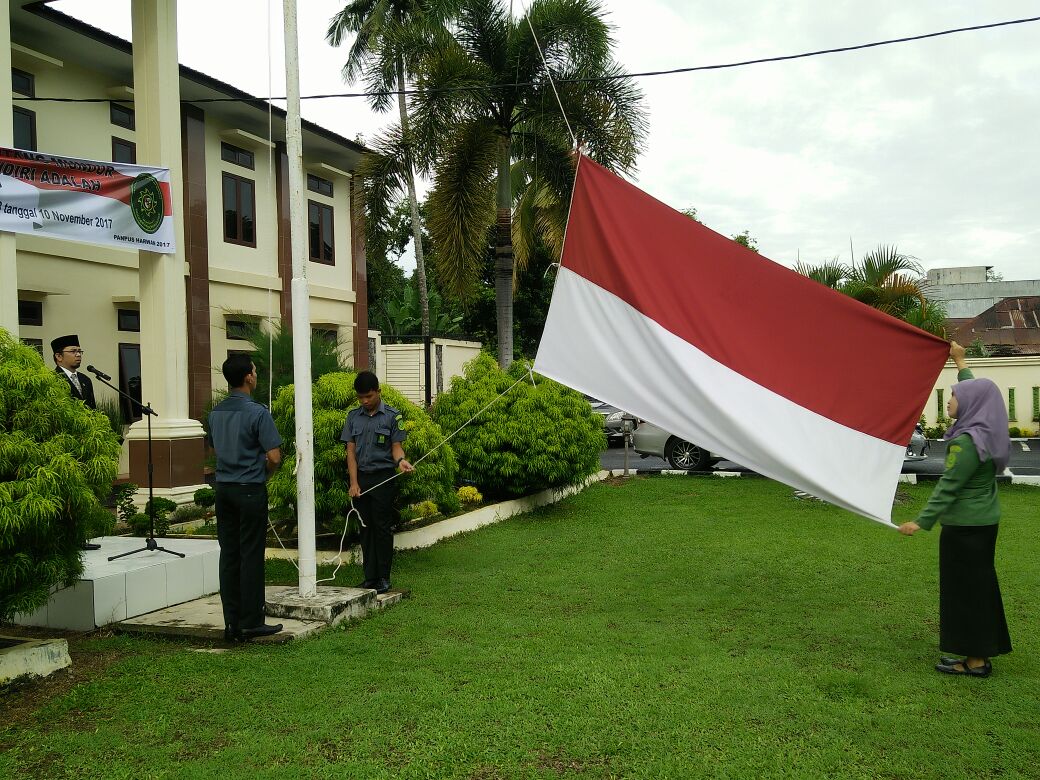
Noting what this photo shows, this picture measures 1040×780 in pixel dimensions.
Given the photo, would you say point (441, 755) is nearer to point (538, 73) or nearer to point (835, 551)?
point (835, 551)

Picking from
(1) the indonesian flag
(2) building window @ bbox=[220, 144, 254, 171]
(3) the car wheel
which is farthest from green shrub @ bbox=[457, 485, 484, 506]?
(2) building window @ bbox=[220, 144, 254, 171]

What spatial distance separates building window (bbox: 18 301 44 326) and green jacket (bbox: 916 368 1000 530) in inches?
500

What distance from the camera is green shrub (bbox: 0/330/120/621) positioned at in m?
4.71

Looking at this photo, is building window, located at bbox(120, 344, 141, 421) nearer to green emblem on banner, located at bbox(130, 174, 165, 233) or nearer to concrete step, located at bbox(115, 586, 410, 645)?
green emblem on banner, located at bbox(130, 174, 165, 233)

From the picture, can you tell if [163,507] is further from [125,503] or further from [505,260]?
[505,260]

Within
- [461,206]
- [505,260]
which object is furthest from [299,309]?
[505,260]

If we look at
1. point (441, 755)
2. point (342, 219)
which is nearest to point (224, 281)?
point (342, 219)

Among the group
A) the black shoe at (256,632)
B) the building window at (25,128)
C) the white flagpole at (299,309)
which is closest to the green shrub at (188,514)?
the white flagpole at (299,309)

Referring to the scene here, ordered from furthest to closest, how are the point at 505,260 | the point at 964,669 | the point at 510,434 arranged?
the point at 505,260
the point at 510,434
the point at 964,669

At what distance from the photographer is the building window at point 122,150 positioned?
48.6ft

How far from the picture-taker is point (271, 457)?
5895 millimetres

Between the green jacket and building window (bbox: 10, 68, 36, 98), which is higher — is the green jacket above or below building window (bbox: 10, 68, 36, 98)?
below

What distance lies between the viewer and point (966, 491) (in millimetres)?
5324

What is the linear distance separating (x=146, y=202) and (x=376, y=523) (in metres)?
6.31
